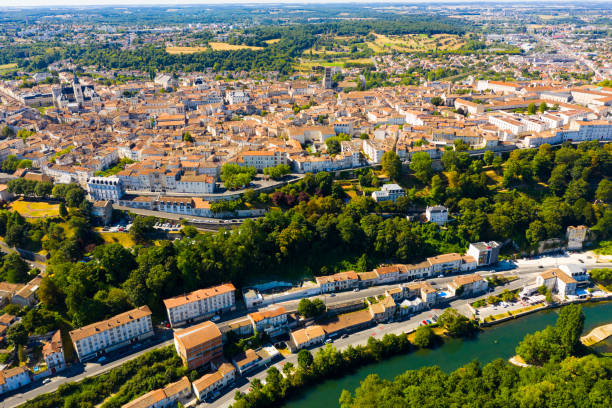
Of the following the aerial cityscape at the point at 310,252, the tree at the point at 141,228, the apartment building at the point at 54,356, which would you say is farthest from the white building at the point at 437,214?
the apartment building at the point at 54,356

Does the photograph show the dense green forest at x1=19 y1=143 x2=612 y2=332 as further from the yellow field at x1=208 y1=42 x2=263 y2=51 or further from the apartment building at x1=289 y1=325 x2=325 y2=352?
the yellow field at x1=208 y1=42 x2=263 y2=51

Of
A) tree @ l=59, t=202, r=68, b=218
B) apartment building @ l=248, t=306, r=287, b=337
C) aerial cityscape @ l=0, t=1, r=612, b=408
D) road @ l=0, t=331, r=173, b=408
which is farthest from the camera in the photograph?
tree @ l=59, t=202, r=68, b=218

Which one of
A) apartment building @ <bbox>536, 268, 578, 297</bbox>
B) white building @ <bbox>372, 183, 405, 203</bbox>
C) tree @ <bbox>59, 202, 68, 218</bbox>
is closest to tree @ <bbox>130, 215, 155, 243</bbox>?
tree @ <bbox>59, 202, 68, 218</bbox>

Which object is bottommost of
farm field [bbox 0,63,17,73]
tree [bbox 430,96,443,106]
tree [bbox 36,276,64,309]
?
tree [bbox 36,276,64,309]

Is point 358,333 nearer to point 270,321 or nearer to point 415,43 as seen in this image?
point 270,321

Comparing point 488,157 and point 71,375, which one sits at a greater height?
point 488,157

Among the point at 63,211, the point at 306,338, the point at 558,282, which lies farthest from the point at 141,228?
the point at 558,282
